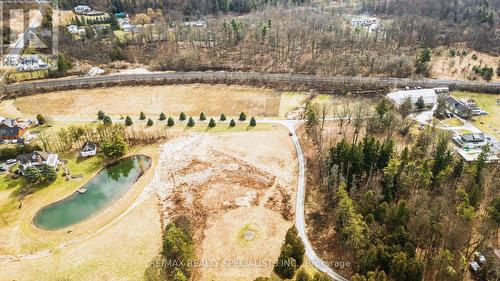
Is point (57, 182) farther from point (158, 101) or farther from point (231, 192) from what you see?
point (158, 101)

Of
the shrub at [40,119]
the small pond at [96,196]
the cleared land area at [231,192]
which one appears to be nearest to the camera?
the cleared land area at [231,192]

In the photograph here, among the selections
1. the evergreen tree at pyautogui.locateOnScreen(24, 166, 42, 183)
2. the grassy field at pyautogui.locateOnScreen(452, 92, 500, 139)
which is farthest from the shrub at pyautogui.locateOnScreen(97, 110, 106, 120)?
the grassy field at pyautogui.locateOnScreen(452, 92, 500, 139)

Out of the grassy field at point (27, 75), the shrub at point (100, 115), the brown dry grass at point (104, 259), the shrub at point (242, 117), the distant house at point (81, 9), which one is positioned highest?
the distant house at point (81, 9)

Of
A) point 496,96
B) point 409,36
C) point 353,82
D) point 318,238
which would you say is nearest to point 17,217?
point 318,238

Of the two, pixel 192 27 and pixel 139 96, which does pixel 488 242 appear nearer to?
pixel 139 96

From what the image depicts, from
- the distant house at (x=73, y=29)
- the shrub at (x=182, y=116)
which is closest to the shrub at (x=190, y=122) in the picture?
the shrub at (x=182, y=116)

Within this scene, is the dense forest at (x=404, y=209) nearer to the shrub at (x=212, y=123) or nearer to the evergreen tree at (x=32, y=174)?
the shrub at (x=212, y=123)

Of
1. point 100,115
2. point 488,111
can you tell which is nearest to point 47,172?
point 100,115

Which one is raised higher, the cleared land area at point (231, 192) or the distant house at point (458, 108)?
the distant house at point (458, 108)

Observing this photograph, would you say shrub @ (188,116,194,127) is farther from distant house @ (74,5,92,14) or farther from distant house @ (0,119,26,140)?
distant house @ (74,5,92,14)
